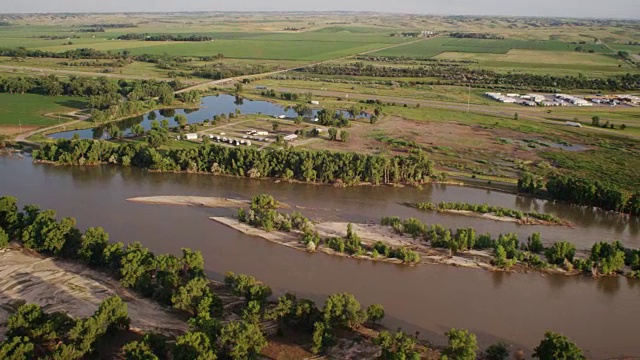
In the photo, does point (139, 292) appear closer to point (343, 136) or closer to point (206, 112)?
point (343, 136)

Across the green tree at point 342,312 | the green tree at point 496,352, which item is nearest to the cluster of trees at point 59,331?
the green tree at point 342,312

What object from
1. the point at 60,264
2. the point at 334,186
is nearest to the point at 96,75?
the point at 334,186

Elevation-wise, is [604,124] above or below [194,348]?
above

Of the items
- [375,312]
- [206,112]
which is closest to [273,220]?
[375,312]

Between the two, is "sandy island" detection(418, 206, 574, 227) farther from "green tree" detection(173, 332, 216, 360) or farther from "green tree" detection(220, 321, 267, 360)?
"green tree" detection(173, 332, 216, 360)

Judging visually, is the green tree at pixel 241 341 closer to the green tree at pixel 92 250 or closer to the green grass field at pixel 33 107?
the green tree at pixel 92 250

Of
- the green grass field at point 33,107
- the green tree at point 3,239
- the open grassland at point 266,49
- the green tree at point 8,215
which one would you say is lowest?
the green tree at point 3,239

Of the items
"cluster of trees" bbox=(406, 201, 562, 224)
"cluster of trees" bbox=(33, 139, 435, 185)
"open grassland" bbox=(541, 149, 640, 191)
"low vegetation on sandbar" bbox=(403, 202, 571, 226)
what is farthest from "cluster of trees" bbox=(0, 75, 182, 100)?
"open grassland" bbox=(541, 149, 640, 191)

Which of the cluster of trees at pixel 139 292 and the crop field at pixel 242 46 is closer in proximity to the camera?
the cluster of trees at pixel 139 292
